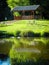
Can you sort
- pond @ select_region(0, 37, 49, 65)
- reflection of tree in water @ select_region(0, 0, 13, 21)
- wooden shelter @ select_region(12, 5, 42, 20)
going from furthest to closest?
1. reflection of tree in water @ select_region(0, 0, 13, 21)
2. wooden shelter @ select_region(12, 5, 42, 20)
3. pond @ select_region(0, 37, 49, 65)

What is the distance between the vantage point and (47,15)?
7000 cm

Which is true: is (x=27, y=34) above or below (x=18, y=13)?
above

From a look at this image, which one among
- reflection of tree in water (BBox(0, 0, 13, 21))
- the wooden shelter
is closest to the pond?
the wooden shelter

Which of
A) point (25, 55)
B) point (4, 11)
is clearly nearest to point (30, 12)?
point (4, 11)

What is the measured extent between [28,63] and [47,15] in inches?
1952

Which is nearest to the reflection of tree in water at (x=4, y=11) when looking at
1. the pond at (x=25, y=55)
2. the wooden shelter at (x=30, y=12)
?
the wooden shelter at (x=30, y=12)

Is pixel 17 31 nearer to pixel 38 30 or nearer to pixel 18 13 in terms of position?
pixel 38 30

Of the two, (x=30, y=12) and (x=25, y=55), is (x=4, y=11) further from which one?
(x=25, y=55)

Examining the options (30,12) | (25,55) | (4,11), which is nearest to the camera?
(25,55)

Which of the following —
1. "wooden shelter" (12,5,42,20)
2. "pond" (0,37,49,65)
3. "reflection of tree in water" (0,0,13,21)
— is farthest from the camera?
"reflection of tree in water" (0,0,13,21)

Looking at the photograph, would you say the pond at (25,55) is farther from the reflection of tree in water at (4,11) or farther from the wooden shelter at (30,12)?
the reflection of tree in water at (4,11)

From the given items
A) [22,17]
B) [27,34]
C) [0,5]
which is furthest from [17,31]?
[0,5]

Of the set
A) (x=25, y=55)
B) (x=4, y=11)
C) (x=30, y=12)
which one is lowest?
(x=4, y=11)

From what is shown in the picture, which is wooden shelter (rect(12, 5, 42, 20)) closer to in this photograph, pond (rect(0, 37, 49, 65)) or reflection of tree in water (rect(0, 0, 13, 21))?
reflection of tree in water (rect(0, 0, 13, 21))
